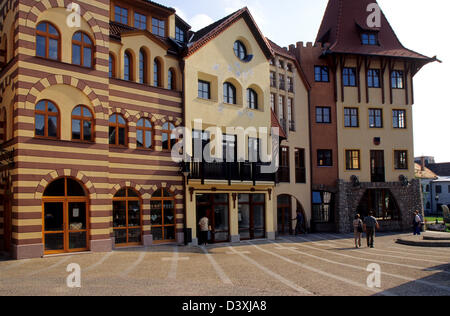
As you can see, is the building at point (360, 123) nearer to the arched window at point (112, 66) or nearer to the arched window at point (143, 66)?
the arched window at point (143, 66)

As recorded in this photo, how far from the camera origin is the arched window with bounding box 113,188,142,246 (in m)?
20.0

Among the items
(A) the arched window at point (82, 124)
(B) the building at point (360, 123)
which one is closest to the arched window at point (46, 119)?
(A) the arched window at point (82, 124)

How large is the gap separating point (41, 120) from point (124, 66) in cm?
504

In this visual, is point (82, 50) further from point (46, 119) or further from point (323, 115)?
point (323, 115)

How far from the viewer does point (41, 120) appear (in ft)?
58.4

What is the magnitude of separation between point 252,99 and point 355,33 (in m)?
13.8

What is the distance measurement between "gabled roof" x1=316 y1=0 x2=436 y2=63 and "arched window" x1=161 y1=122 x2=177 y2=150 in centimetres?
1648

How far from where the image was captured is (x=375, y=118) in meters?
34.4

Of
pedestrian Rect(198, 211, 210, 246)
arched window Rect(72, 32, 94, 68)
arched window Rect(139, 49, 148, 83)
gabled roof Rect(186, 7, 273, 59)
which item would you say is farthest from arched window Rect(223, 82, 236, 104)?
arched window Rect(72, 32, 94, 68)

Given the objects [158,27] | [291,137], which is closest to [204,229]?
[158,27]

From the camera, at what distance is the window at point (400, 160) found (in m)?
34.7

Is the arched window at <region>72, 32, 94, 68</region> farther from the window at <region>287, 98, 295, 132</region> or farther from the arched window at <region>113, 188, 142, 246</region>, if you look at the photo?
the window at <region>287, 98, 295, 132</region>
